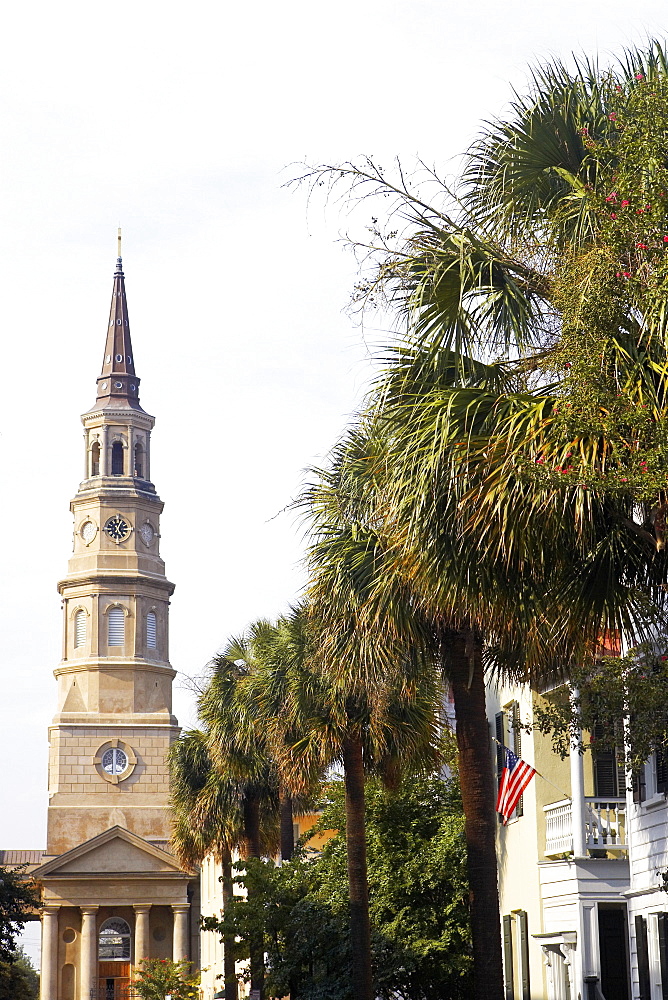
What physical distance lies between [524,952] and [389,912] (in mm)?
4396

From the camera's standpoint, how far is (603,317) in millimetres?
11961

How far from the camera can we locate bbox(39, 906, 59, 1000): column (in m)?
87.4

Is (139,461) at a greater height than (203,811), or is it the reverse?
(139,461)

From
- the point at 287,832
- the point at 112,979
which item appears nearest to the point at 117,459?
the point at 112,979

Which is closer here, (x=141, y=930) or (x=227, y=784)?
(x=227, y=784)

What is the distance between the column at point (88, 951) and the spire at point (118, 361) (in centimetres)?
3207

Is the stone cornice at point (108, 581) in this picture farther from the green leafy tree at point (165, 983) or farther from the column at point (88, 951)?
the green leafy tree at point (165, 983)

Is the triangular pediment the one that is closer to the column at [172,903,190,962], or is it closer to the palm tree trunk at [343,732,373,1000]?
the column at [172,903,190,962]

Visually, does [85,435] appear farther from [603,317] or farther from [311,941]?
[603,317]

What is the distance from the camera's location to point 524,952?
99.3 feet

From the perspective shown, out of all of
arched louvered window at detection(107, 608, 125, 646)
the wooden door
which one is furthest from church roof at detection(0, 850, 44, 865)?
arched louvered window at detection(107, 608, 125, 646)

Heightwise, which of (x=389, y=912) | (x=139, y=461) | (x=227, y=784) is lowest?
(x=389, y=912)

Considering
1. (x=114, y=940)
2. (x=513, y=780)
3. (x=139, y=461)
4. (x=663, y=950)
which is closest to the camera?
(x=663, y=950)

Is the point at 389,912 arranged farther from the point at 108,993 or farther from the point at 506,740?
the point at 108,993
